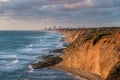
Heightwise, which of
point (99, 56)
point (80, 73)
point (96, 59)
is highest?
point (99, 56)

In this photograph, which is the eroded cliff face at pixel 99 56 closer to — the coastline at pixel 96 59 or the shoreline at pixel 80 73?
the coastline at pixel 96 59

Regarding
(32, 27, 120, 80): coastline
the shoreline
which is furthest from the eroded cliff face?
the shoreline

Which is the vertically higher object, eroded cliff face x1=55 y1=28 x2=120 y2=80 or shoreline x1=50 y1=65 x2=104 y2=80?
eroded cliff face x1=55 y1=28 x2=120 y2=80

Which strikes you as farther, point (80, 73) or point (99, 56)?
point (80, 73)

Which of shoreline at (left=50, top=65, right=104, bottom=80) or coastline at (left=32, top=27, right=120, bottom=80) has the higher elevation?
coastline at (left=32, top=27, right=120, bottom=80)

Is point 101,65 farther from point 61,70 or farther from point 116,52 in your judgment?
point 61,70

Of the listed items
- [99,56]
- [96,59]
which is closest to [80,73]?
[96,59]

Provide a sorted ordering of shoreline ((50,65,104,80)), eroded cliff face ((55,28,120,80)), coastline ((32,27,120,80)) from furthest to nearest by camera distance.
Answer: shoreline ((50,65,104,80)) < coastline ((32,27,120,80)) < eroded cliff face ((55,28,120,80))

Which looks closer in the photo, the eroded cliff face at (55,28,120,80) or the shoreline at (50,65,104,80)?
the eroded cliff face at (55,28,120,80)

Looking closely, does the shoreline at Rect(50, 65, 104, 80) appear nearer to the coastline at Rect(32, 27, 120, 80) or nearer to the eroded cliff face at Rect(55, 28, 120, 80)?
the coastline at Rect(32, 27, 120, 80)

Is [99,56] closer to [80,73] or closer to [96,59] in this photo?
[96,59]

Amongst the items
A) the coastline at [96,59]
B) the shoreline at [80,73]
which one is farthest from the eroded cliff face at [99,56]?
the shoreline at [80,73]

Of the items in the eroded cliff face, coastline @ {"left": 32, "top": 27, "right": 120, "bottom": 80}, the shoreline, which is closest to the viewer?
the eroded cliff face
